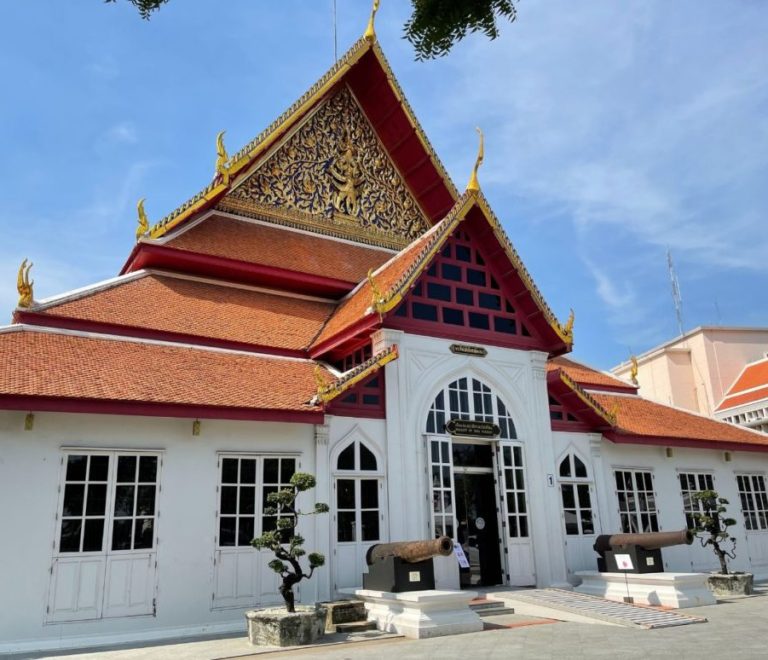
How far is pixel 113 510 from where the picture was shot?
30.8 ft

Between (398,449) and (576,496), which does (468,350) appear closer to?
(398,449)

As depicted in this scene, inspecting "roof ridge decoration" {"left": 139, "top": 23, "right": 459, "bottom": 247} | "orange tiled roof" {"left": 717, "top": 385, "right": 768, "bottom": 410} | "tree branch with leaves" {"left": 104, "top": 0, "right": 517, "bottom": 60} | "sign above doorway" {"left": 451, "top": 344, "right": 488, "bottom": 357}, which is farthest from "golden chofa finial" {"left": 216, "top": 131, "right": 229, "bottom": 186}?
"orange tiled roof" {"left": 717, "top": 385, "right": 768, "bottom": 410}

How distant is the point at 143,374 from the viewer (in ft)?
33.3

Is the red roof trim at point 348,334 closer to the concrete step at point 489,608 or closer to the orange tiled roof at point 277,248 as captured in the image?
the orange tiled roof at point 277,248

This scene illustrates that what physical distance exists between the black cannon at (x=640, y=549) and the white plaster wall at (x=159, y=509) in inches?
202

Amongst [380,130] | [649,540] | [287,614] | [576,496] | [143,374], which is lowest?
[287,614]

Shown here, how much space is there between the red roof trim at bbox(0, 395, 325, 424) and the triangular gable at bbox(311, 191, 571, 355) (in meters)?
Result: 2.23

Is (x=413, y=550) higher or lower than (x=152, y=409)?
lower

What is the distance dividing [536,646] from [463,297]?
691 centimetres

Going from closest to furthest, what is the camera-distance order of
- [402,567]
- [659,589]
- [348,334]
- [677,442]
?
[402,567] < [659,589] < [348,334] < [677,442]

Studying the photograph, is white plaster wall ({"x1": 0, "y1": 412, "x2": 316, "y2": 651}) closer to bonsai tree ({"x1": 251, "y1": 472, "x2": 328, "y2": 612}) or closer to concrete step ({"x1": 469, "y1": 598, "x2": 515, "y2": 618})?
bonsai tree ({"x1": 251, "y1": 472, "x2": 328, "y2": 612})

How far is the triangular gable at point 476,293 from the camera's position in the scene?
12250mm

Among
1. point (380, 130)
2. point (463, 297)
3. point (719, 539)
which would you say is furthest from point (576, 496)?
point (380, 130)

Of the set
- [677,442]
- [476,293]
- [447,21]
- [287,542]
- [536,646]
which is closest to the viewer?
[447,21]
